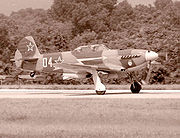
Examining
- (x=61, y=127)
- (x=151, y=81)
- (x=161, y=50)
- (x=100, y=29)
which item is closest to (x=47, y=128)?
(x=61, y=127)

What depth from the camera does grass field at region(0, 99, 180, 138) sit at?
1037 centimetres

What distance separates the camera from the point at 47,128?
1134cm

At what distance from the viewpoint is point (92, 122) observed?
1234cm

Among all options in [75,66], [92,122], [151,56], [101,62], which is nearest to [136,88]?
[151,56]

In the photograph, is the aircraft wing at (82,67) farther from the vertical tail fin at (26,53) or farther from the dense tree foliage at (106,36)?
the dense tree foliage at (106,36)

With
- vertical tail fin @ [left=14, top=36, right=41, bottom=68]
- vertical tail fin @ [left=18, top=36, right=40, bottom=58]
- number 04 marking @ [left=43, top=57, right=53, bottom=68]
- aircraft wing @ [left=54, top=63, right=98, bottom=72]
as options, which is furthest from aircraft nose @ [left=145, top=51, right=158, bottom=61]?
vertical tail fin @ [left=18, top=36, right=40, bottom=58]

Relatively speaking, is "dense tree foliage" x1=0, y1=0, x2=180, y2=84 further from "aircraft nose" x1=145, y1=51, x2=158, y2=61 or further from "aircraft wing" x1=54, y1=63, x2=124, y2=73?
"aircraft nose" x1=145, y1=51, x2=158, y2=61

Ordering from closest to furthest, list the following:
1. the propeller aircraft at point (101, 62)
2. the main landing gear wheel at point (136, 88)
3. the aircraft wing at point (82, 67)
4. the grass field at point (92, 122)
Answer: the grass field at point (92, 122) → the propeller aircraft at point (101, 62) → the aircraft wing at point (82, 67) → the main landing gear wheel at point (136, 88)

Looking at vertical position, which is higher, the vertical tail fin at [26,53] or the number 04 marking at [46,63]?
the vertical tail fin at [26,53]

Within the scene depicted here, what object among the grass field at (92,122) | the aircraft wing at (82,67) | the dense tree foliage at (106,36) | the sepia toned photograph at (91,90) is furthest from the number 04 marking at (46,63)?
the dense tree foliage at (106,36)

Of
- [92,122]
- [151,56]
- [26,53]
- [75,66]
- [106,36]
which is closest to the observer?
[92,122]

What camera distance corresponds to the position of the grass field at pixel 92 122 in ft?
34.0

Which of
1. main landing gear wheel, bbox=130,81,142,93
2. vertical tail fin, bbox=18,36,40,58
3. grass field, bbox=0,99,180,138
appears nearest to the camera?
grass field, bbox=0,99,180,138

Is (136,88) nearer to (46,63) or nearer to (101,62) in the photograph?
(101,62)
